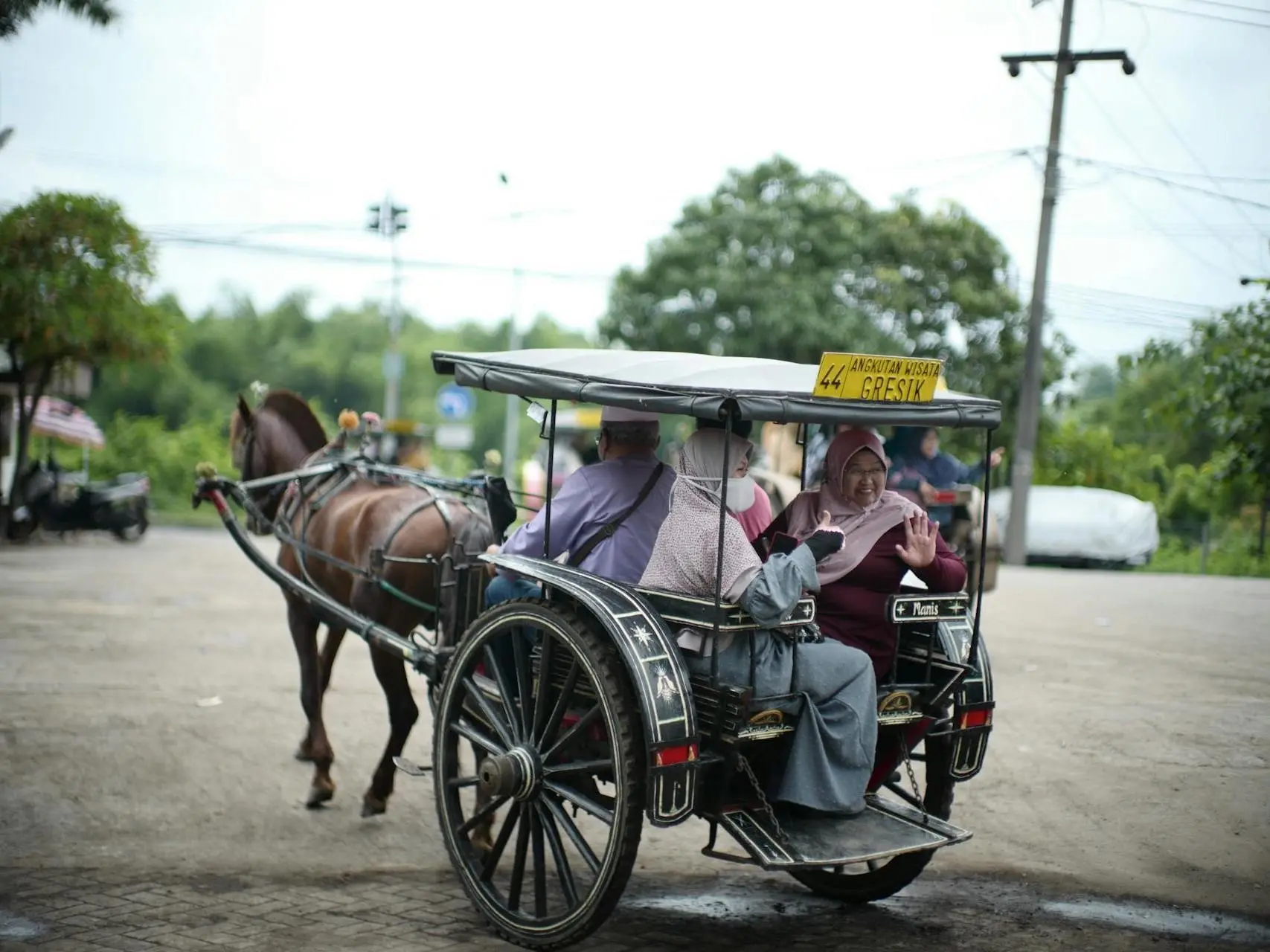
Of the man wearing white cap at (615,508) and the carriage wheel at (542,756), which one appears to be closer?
the carriage wheel at (542,756)

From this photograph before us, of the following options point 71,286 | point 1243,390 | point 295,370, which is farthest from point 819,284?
point 295,370

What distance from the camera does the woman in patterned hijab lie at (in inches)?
164

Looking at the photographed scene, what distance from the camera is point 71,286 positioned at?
17.7 m

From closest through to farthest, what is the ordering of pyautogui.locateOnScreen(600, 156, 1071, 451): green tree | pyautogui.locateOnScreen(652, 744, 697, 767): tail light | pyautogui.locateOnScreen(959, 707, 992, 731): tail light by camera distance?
pyautogui.locateOnScreen(652, 744, 697, 767): tail light
pyautogui.locateOnScreen(959, 707, 992, 731): tail light
pyautogui.locateOnScreen(600, 156, 1071, 451): green tree

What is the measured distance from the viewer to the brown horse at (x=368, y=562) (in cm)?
625

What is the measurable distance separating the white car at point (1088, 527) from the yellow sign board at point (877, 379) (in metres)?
20.2

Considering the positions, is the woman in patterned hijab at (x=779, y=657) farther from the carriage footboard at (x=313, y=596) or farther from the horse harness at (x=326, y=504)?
the horse harness at (x=326, y=504)

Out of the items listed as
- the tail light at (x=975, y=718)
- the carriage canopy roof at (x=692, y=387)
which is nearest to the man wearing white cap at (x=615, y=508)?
the carriage canopy roof at (x=692, y=387)

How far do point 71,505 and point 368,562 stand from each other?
17178 millimetres

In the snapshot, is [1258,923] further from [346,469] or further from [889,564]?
[346,469]

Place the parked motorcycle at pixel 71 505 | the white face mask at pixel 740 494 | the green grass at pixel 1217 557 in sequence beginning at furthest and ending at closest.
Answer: the parked motorcycle at pixel 71 505 → the green grass at pixel 1217 557 → the white face mask at pixel 740 494

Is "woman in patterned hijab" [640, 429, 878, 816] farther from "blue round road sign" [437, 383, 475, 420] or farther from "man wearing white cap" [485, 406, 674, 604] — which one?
"blue round road sign" [437, 383, 475, 420]

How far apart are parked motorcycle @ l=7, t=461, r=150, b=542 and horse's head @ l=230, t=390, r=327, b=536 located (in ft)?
50.2

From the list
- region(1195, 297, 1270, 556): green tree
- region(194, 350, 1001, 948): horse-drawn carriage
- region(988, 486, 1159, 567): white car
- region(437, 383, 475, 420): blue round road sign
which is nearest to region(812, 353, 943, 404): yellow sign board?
region(194, 350, 1001, 948): horse-drawn carriage
